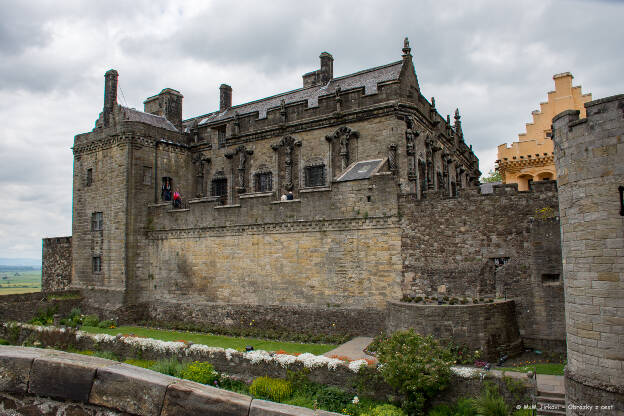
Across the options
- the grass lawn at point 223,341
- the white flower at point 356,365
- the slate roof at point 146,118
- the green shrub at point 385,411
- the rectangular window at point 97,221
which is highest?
the slate roof at point 146,118

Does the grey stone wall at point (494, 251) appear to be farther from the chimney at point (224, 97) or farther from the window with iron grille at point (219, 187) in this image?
the chimney at point (224, 97)

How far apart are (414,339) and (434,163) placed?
640 inches

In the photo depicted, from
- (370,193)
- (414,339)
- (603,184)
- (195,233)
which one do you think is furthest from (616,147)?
(195,233)

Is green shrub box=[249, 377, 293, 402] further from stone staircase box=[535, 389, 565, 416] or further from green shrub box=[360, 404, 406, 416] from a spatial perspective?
stone staircase box=[535, 389, 565, 416]

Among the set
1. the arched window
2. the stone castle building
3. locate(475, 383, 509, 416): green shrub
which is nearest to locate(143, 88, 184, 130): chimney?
the stone castle building

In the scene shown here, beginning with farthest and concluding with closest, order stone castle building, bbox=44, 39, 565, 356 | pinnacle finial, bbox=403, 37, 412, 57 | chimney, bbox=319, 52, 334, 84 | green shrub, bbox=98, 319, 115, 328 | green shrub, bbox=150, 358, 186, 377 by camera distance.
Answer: chimney, bbox=319, 52, 334, 84 → green shrub, bbox=98, 319, 115, 328 → pinnacle finial, bbox=403, 37, 412, 57 → stone castle building, bbox=44, 39, 565, 356 → green shrub, bbox=150, 358, 186, 377

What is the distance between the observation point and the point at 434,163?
27.2 metres

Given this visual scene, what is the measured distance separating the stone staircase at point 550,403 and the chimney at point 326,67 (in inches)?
854

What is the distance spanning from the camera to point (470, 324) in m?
15.2

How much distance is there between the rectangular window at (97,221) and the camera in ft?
90.4

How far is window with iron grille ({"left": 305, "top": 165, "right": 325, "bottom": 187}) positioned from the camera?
1001 inches

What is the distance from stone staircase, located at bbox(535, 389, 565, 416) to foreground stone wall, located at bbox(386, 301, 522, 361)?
11.0 feet

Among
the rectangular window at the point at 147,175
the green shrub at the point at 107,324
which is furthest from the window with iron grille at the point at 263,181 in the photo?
the green shrub at the point at 107,324

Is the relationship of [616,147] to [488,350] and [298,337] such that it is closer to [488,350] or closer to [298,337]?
[488,350]
